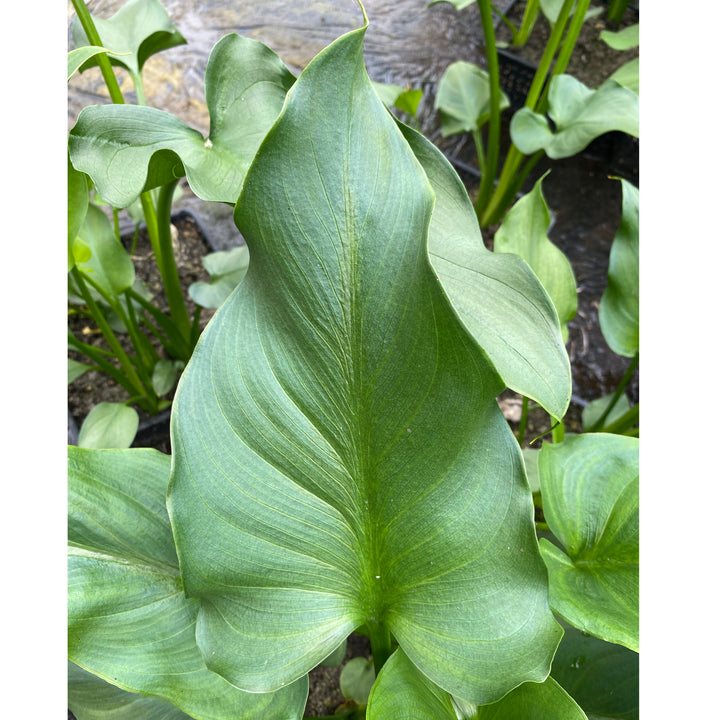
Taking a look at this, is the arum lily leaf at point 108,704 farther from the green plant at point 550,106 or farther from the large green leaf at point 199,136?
the green plant at point 550,106

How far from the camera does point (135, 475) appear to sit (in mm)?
441

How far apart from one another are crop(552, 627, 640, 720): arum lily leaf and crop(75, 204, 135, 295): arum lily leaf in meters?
0.53

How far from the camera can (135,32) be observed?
0.70 m

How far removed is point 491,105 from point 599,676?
807 millimetres

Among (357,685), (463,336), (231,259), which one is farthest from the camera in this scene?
(231,259)

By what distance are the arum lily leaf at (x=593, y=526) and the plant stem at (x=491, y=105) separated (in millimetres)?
608

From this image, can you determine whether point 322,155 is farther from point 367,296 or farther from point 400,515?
point 400,515

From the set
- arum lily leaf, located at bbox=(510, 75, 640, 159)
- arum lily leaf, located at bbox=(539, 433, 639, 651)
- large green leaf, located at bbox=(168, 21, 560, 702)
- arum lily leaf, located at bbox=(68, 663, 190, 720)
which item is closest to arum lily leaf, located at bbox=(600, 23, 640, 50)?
arum lily leaf, located at bbox=(510, 75, 640, 159)

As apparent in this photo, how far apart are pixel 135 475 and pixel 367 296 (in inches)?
8.8

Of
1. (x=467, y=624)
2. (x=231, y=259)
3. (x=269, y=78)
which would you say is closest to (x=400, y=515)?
(x=467, y=624)

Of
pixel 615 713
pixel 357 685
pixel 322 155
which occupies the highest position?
pixel 322 155

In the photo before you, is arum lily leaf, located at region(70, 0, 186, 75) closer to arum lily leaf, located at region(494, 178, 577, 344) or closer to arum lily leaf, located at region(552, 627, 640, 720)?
arum lily leaf, located at region(494, 178, 577, 344)

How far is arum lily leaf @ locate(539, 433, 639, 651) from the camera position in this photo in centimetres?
41

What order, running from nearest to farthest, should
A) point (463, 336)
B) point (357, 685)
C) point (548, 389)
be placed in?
point (463, 336) < point (548, 389) < point (357, 685)
